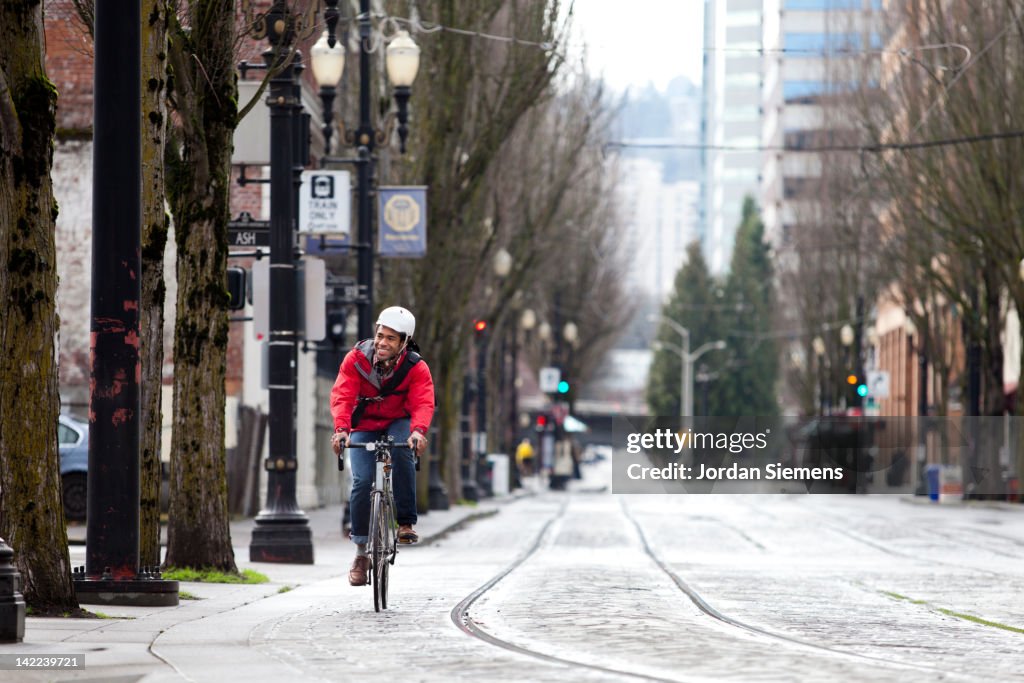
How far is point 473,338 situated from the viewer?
48250 mm

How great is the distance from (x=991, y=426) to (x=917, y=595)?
111 feet

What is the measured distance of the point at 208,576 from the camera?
1658 centimetres

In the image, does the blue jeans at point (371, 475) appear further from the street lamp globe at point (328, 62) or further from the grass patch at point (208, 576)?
the street lamp globe at point (328, 62)

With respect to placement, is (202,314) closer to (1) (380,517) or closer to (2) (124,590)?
(2) (124,590)

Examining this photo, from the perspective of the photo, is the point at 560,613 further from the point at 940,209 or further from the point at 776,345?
the point at 776,345

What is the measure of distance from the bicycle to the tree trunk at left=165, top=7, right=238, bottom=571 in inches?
174

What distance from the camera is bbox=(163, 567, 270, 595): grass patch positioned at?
16.5 m

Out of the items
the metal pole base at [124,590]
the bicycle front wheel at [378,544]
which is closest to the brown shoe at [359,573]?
the bicycle front wheel at [378,544]

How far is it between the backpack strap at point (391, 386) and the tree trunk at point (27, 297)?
6.41 ft

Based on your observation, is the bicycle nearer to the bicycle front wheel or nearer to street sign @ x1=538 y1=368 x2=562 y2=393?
the bicycle front wheel

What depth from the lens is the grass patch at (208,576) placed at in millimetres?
16484

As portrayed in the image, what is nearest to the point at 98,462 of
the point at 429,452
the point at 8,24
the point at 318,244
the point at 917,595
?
the point at 8,24

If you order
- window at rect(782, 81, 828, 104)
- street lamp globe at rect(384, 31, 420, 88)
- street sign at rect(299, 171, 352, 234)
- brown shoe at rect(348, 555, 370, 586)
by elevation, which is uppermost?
window at rect(782, 81, 828, 104)

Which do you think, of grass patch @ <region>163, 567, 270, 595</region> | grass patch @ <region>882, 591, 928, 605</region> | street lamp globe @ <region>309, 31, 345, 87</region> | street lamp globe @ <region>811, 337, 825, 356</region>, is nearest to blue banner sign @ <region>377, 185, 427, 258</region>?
street lamp globe @ <region>309, 31, 345, 87</region>
